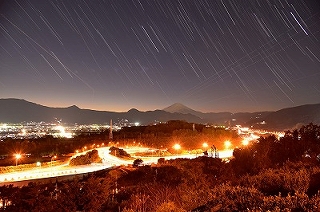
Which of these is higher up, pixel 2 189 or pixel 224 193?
pixel 224 193

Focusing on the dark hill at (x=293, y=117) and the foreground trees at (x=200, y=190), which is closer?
the foreground trees at (x=200, y=190)

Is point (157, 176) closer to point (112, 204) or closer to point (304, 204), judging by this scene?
point (112, 204)

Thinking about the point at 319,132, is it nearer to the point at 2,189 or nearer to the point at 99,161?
the point at 99,161

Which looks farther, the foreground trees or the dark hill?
the dark hill

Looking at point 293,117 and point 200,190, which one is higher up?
point 293,117

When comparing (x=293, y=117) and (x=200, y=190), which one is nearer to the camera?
(x=200, y=190)

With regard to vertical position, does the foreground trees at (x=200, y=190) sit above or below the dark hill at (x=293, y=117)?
below

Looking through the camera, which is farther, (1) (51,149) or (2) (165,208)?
(1) (51,149)

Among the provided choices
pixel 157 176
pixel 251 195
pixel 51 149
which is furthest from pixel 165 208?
pixel 51 149

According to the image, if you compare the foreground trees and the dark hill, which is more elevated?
the dark hill

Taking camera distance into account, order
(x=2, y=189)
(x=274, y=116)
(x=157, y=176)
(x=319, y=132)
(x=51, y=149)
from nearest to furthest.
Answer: (x=2, y=189), (x=157, y=176), (x=319, y=132), (x=51, y=149), (x=274, y=116)

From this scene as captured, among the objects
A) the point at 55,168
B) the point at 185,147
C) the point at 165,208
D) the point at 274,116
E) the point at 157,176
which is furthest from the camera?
the point at 274,116
